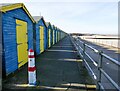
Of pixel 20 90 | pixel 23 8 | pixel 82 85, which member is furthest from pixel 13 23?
pixel 82 85

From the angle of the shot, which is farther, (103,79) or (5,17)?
(5,17)

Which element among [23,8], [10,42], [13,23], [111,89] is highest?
[23,8]

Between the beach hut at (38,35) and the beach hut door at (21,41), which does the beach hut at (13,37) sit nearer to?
the beach hut door at (21,41)

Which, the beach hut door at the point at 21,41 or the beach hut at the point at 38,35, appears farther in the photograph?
the beach hut at the point at 38,35

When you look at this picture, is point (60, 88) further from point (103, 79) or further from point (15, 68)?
point (15, 68)

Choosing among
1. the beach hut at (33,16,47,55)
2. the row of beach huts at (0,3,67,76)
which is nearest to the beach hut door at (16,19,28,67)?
the row of beach huts at (0,3,67,76)

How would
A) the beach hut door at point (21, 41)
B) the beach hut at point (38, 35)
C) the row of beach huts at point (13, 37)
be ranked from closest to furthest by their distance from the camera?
the row of beach huts at point (13, 37) → the beach hut door at point (21, 41) → the beach hut at point (38, 35)

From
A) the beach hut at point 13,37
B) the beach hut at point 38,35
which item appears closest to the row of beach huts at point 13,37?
the beach hut at point 13,37

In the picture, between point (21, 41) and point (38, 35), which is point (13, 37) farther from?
point (38, 35)

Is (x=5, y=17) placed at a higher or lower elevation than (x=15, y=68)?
higher

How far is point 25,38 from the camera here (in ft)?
31.6

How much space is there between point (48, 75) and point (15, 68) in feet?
5.62

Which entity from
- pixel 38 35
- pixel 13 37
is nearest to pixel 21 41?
pixel 13 37

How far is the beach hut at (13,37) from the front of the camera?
21.9ft
